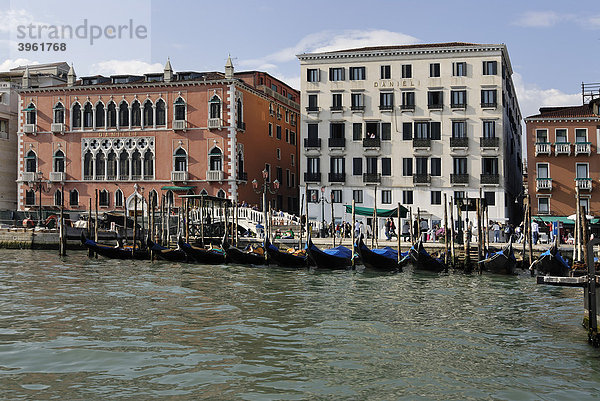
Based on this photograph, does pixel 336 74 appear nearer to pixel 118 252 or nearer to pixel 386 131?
pixel 386 131

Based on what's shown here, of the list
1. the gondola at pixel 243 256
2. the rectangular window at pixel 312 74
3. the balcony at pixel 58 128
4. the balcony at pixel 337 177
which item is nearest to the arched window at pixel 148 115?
the balcony at pixel 58 128

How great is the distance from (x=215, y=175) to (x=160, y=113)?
4769 millimetres

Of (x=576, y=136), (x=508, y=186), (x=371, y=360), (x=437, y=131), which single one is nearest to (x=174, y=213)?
(x=437, y=131)

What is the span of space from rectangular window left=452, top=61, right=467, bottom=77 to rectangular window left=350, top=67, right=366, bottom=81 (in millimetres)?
4534

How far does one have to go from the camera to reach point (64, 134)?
3703cm

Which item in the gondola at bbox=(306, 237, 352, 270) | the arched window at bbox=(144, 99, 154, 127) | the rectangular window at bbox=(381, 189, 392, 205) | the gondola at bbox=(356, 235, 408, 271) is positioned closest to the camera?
the gondola at bbox=(356, 235, 408, 271)

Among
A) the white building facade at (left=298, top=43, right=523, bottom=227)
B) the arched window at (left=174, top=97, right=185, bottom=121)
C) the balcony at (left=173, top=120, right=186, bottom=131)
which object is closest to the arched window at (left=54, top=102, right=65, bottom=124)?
the arched window at (left=174, top=97, right=185, bottom=121)

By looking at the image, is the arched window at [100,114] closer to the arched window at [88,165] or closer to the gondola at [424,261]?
the arched window at [88,165]

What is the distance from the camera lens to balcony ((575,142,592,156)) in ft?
105

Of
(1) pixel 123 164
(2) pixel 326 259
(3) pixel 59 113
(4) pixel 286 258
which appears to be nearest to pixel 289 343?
(2) pixel 326 259

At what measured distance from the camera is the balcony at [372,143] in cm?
3400

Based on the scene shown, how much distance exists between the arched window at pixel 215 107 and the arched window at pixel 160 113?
267cm

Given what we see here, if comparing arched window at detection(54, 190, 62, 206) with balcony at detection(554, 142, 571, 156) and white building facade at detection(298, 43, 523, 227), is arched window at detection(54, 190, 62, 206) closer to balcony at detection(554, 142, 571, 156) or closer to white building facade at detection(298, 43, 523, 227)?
white building facade at detection(298, 43, 523, 227)

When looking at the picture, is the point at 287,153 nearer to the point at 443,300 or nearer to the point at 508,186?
the point at 508,186
